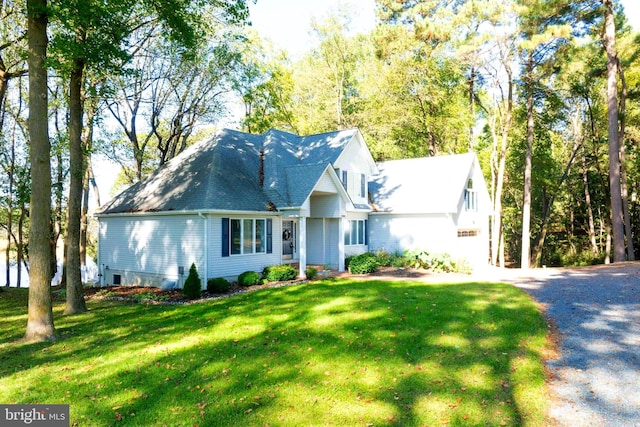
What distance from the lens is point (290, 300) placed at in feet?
39.2

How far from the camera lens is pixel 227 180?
55.6 feet

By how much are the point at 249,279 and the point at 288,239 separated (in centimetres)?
494

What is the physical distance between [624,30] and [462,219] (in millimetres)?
15532

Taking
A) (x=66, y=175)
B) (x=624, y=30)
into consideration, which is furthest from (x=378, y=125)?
(x=66, y=175)

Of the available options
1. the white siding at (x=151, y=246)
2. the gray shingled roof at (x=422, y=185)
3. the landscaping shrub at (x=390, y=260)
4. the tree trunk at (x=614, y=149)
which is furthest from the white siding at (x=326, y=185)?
the tree trunk at (x=614, y=149)

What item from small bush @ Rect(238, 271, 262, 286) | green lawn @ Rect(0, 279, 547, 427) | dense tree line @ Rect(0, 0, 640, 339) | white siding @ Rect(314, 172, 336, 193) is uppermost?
dense tree line @ Rect(0, 0, 640, 339)

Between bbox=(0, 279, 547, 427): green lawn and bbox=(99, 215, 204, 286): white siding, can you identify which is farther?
bbox=(99, 215, 204, 286): white siding

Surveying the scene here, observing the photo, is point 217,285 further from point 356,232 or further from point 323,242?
point 356,232

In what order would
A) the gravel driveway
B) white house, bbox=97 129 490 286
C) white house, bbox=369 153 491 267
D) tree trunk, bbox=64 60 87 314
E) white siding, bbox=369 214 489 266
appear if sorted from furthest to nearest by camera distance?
white house, bbox=369 153 491 267 < white siding, bbox=369 214 489 266 < white house, bbox=97 129 490 286 < tree trunk, bbox=64 60 87 314 < the gravel driveway

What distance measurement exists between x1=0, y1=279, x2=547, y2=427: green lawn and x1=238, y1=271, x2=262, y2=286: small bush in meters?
4.02

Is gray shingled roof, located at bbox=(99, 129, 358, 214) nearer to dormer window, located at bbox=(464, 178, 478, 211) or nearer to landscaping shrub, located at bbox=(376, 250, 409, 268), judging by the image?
landscaping shrub, located at bbox=(376, 250, 409, 268)

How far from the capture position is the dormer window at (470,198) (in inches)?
947

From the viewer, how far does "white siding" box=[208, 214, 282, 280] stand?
593 inches

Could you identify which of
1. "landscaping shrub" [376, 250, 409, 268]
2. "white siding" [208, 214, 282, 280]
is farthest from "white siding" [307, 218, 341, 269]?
"white siding" [208, 214, 282, 280]
